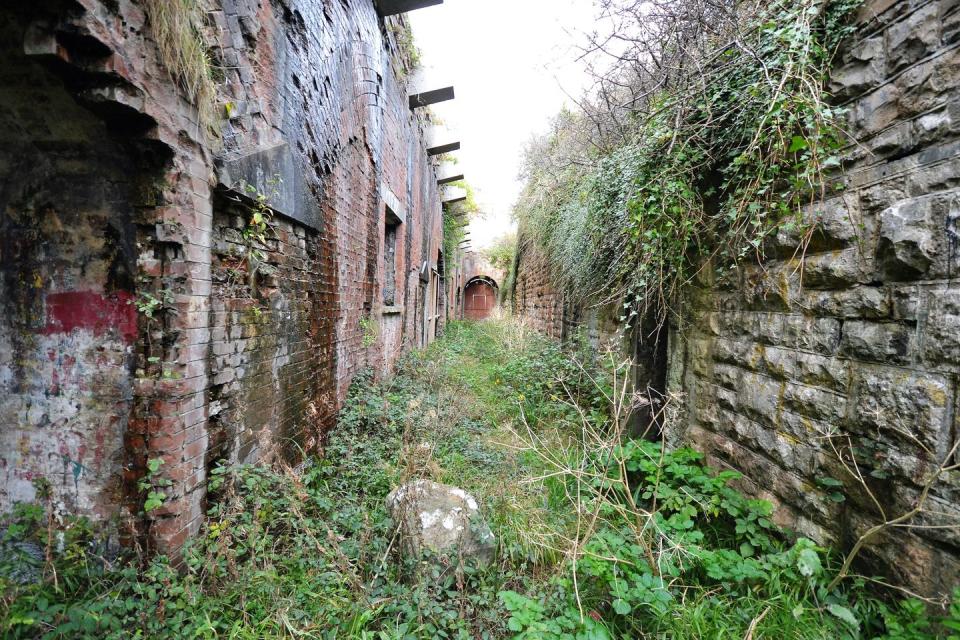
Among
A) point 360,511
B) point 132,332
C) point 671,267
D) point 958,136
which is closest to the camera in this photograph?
point 958,136

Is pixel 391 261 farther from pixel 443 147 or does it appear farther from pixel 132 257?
pixel 132 257

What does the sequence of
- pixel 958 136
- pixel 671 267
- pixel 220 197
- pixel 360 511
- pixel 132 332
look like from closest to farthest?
1. pixel 958 136
2. pixel 132 332
3. pixel 220 197
4. pixel 360 511
5. pixel 671 267

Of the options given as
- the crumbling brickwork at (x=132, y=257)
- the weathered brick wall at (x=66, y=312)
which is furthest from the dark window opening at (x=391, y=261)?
the weathered brick wall at (x=66, y=312)

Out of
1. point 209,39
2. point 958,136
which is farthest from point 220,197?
point 958,136

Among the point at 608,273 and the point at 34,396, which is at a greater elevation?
the point at 608,273

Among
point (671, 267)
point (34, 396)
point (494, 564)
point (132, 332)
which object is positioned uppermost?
point (671, 267)

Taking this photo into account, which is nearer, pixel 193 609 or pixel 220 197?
pixel 193 609

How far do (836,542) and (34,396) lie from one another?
4.06m

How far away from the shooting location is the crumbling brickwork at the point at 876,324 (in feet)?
5.23

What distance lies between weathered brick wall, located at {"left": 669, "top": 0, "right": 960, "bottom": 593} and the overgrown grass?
0.84ft

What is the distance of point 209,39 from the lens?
2324 millimetres

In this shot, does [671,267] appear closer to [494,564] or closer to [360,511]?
[494,564]

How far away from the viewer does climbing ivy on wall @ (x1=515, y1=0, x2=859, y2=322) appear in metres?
2.09

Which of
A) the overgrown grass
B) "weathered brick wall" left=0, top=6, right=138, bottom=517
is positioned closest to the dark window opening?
the overgrown grass
